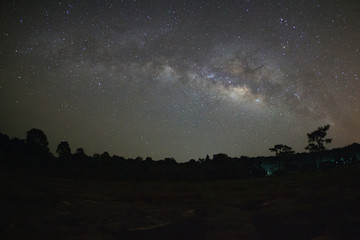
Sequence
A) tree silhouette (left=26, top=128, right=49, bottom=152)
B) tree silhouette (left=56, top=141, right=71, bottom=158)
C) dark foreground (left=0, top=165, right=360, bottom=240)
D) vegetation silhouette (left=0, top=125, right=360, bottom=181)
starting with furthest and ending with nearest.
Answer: tree silhouette (left=56, top=141, right=71, bottom=158), tree silhouette (left=26, top=128, right=49, bottom=152), vegetation silhouette (left=0, top=125, right=360, bottom=181), dark foreground (left=0, top=165, right=360, bottom=240)

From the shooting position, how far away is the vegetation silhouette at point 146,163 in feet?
68.1

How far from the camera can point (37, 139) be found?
32312 mm

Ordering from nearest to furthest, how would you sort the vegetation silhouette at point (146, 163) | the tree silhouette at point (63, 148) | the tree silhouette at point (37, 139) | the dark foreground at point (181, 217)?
1. the dark foreground at point (181, 217)
2. the vegetation silhouette at point (146, 163)
3. the tree silhouette at point (37, 139)
4. the tree silhouette at point (63, 148)

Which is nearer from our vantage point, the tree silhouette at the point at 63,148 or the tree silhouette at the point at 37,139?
the tree silhouette at the point at 37,139

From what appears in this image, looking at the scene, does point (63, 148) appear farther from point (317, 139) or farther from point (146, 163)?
point (317, 139)

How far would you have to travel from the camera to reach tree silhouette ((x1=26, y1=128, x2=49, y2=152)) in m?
31.2

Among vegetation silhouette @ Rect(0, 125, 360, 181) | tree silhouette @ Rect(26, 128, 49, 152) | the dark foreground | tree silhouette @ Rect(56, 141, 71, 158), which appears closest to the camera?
the dark foreground

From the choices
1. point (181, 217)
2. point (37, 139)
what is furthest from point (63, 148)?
point (181, 217)

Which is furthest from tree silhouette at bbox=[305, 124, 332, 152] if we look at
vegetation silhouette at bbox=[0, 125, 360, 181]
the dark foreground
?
the dark foreground

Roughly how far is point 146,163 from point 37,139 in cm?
1649

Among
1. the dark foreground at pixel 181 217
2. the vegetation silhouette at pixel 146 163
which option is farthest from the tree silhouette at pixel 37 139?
the dark foreground at pixel 181 217

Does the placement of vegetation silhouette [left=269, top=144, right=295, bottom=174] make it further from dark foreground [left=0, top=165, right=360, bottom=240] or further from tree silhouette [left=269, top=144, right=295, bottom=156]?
dark foreground [left=0, top=165, right=360, bottom=240]

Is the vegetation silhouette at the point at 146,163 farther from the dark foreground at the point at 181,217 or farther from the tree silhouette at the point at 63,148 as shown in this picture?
the dark foreground at the point at 181,217

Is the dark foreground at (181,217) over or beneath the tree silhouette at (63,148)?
beneath
